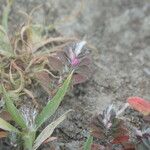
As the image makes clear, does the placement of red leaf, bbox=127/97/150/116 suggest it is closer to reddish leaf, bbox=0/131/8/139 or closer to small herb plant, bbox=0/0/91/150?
small herb plant, bbox=0/0/91/150

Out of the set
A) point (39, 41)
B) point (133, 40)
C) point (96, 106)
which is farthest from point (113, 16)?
point (96, 106)

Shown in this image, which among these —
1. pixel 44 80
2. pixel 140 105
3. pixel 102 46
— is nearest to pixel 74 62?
pixel 44 80

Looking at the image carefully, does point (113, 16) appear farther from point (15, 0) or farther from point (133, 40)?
point (15, 0)

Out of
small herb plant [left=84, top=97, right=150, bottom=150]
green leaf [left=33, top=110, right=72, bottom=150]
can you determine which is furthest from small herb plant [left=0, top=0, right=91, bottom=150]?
small herb plant [left=84, top=97, right=150, bottom=150]

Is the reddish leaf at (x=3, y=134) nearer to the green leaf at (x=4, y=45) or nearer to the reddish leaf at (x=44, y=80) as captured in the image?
the reddish leaf at (x=44, y=80)

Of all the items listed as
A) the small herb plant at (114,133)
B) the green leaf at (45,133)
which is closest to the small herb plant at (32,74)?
the green leaf at (45,133)
